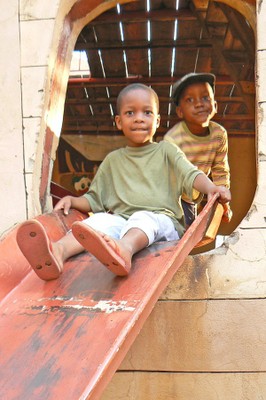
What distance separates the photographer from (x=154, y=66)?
6797mm

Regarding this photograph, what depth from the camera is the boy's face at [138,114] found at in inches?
137

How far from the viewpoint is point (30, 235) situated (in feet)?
7.93

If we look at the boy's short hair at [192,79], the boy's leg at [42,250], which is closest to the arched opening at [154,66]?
the boy's short hair at [192,79]

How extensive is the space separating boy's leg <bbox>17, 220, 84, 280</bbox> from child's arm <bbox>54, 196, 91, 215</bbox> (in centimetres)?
60

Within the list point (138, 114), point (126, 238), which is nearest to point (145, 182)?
point (138, 114)

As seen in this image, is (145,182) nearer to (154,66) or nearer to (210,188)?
(210,188)

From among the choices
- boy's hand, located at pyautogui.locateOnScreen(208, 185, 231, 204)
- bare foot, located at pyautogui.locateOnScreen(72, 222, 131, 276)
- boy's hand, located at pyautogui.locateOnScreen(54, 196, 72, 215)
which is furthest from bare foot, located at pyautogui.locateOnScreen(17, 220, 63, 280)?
boy's hand, located at pyautogui.locateOnScreen(208, 185, 231, 204)

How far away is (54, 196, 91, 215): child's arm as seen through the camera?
11.3 feet

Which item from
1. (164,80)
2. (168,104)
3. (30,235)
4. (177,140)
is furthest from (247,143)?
(30,235)

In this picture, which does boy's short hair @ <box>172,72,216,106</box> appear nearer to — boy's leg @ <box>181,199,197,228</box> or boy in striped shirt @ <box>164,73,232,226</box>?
boy in striped shirt @ <box>164,73,232,226</box>

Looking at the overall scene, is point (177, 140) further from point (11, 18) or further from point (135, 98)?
point (11, 18)

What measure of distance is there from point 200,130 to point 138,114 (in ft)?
3.74

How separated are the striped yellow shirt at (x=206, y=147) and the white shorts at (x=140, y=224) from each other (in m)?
1.26

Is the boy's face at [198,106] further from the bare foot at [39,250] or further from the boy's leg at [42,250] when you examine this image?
the bare foot at [39,250]
